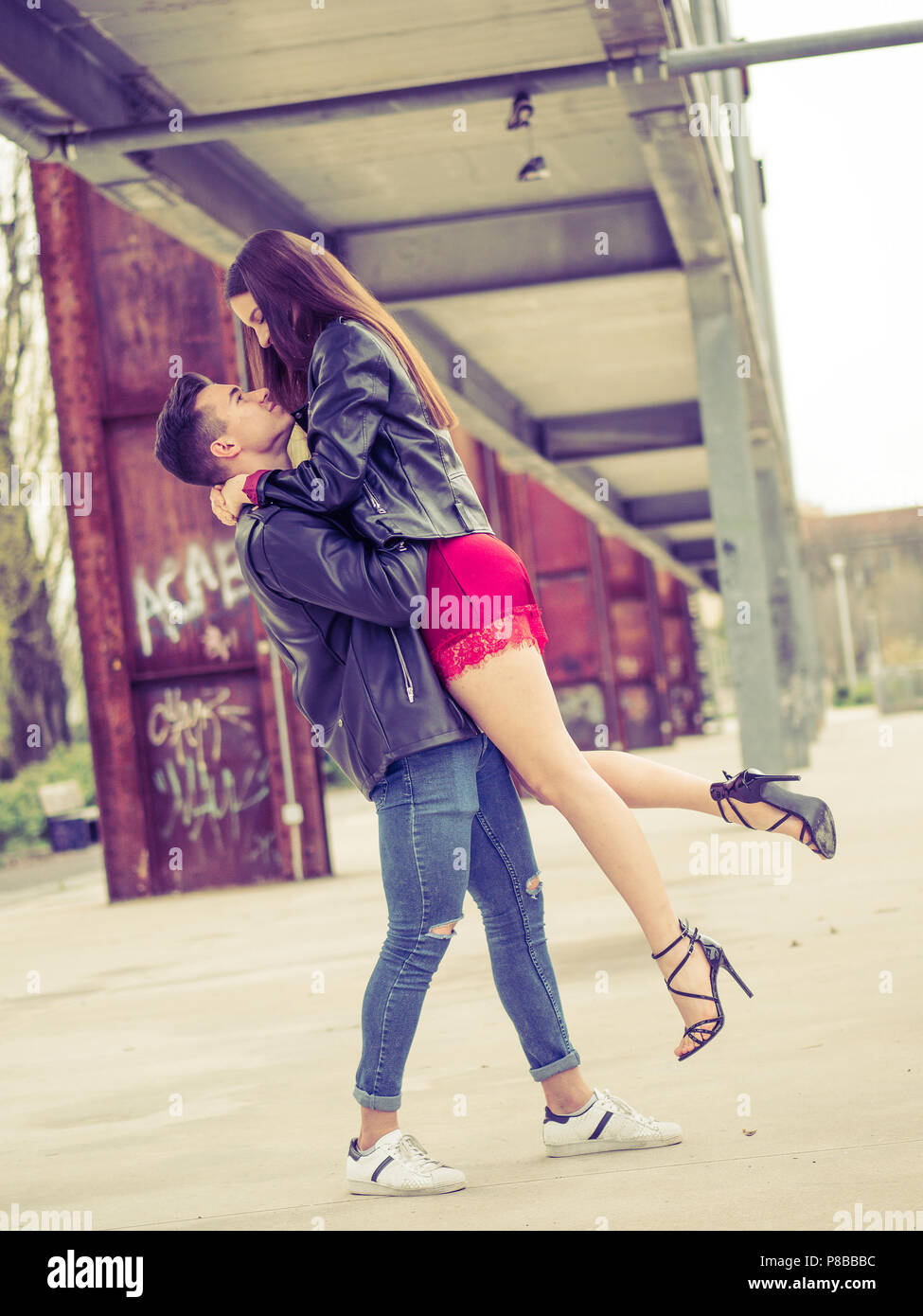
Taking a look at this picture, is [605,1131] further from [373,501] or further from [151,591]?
[151,591]

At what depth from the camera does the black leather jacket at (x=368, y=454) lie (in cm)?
287

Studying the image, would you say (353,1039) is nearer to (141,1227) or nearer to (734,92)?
(141,1227)

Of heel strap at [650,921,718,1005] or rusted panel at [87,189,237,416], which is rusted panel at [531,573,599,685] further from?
heel strap at [650,921,718,1005]

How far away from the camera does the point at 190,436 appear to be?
315 centimetres

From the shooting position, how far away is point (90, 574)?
37.7 feet

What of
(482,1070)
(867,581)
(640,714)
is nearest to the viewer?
(482,1070)

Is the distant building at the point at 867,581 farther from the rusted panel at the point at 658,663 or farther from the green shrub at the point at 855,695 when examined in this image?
the rusted panel at the point at 658,663

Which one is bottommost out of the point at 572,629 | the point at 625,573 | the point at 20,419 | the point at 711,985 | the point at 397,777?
the point at 711,985

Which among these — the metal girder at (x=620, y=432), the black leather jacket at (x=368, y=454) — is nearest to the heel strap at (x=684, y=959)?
the black leather jacket at (x=368, y=454)

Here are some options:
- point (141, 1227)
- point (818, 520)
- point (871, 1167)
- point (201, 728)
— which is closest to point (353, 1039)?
point (141, 1227)

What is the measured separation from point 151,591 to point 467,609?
897 centimetres

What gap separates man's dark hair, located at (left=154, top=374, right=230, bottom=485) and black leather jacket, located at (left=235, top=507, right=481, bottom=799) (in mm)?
225

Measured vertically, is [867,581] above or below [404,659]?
above

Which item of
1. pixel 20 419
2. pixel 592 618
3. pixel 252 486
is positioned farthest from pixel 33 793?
pixel 252 486
